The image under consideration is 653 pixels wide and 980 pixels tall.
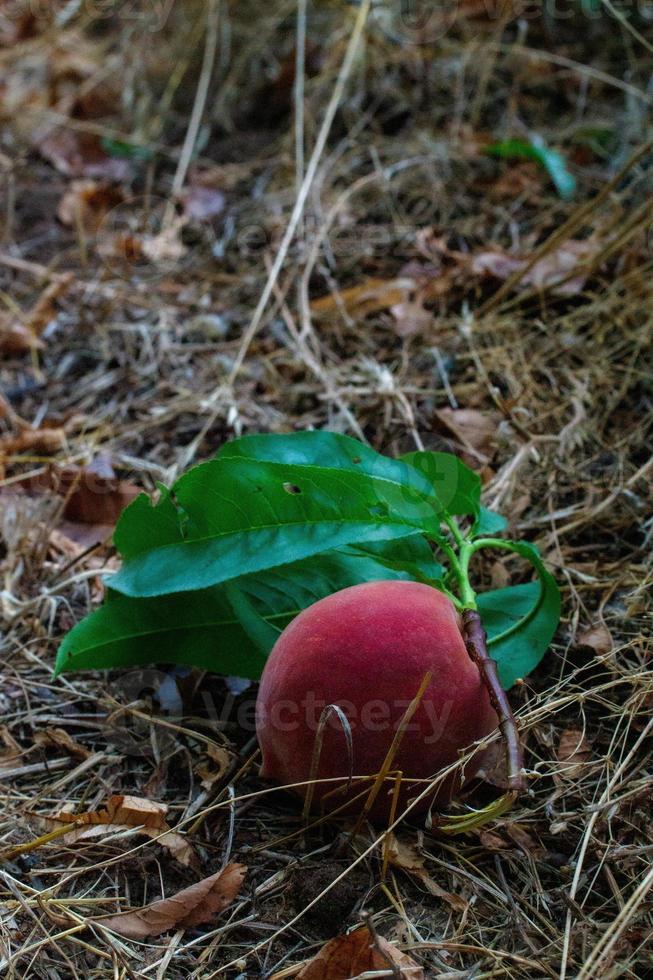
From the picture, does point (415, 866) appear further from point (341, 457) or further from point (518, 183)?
point (518, 183)

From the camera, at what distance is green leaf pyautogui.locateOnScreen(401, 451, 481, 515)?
3.87 ft

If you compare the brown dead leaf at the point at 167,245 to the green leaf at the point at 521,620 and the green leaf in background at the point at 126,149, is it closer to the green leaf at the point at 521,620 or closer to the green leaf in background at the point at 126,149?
the green leaf in background at the point at 126,149

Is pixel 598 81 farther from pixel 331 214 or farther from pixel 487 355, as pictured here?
pixel 487 355

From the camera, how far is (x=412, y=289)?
2072mm

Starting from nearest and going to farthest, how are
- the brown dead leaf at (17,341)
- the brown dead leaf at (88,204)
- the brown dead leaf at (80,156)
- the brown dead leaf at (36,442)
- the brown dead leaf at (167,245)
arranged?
the brown dead leaf at (36,442)
the brown dead leaf at (17,341)
the brown dead leaf at (167,245)
the brown dead leaf at (88,204)
the brown dead leaf at (80,156)

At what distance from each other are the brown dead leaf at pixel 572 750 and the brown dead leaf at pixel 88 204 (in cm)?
192

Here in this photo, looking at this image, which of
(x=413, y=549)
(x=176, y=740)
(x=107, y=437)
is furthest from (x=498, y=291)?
(x=176, y=740)

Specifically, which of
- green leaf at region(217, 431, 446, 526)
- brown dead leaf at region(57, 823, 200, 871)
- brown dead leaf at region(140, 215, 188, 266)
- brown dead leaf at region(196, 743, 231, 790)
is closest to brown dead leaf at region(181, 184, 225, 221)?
brown dead leaf at region(140, 215, 188, 266)

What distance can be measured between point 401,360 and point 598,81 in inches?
48.9

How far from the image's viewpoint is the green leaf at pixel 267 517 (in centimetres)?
109

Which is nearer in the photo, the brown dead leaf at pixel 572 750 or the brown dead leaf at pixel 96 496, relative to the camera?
the brown dead leaf at pixel 572 750

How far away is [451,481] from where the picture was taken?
3.88 feet

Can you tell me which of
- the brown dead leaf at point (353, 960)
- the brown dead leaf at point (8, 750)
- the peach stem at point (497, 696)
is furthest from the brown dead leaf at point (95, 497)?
the brown dead leaf at point (353, 960)

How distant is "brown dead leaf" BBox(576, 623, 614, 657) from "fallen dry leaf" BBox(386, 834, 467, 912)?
1.24ft
